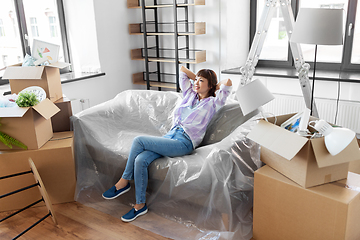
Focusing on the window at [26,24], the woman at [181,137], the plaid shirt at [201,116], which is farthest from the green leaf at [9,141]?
the window at [26,24]

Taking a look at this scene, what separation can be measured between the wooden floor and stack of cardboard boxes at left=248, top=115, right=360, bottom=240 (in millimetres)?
651

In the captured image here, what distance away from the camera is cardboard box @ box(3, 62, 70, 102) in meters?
2.21

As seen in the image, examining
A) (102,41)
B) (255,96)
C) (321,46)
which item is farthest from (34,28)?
(321,46)

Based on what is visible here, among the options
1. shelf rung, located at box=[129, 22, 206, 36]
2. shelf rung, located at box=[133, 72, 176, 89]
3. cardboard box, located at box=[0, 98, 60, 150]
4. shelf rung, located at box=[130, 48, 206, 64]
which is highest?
shelf rung, located at box=[129, 22, 206, 36]

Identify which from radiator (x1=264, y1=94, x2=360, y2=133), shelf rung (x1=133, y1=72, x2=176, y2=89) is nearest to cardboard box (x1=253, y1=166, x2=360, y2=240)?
radiator (x1=264, y1=94, x2=360, y2=133)

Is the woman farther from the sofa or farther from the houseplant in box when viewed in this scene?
the houseplant in box

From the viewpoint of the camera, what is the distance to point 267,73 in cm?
330

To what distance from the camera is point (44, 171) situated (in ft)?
6.73

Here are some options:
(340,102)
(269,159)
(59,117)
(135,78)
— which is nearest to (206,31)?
(135,78)

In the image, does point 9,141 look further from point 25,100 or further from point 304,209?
point 304,209

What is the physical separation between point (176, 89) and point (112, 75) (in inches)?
31.4

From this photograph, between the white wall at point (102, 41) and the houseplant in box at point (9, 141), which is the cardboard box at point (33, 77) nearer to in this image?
the houseplant in box at point (9, 141)

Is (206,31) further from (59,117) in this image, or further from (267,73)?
(59,117)

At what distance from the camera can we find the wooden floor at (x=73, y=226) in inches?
71.4
